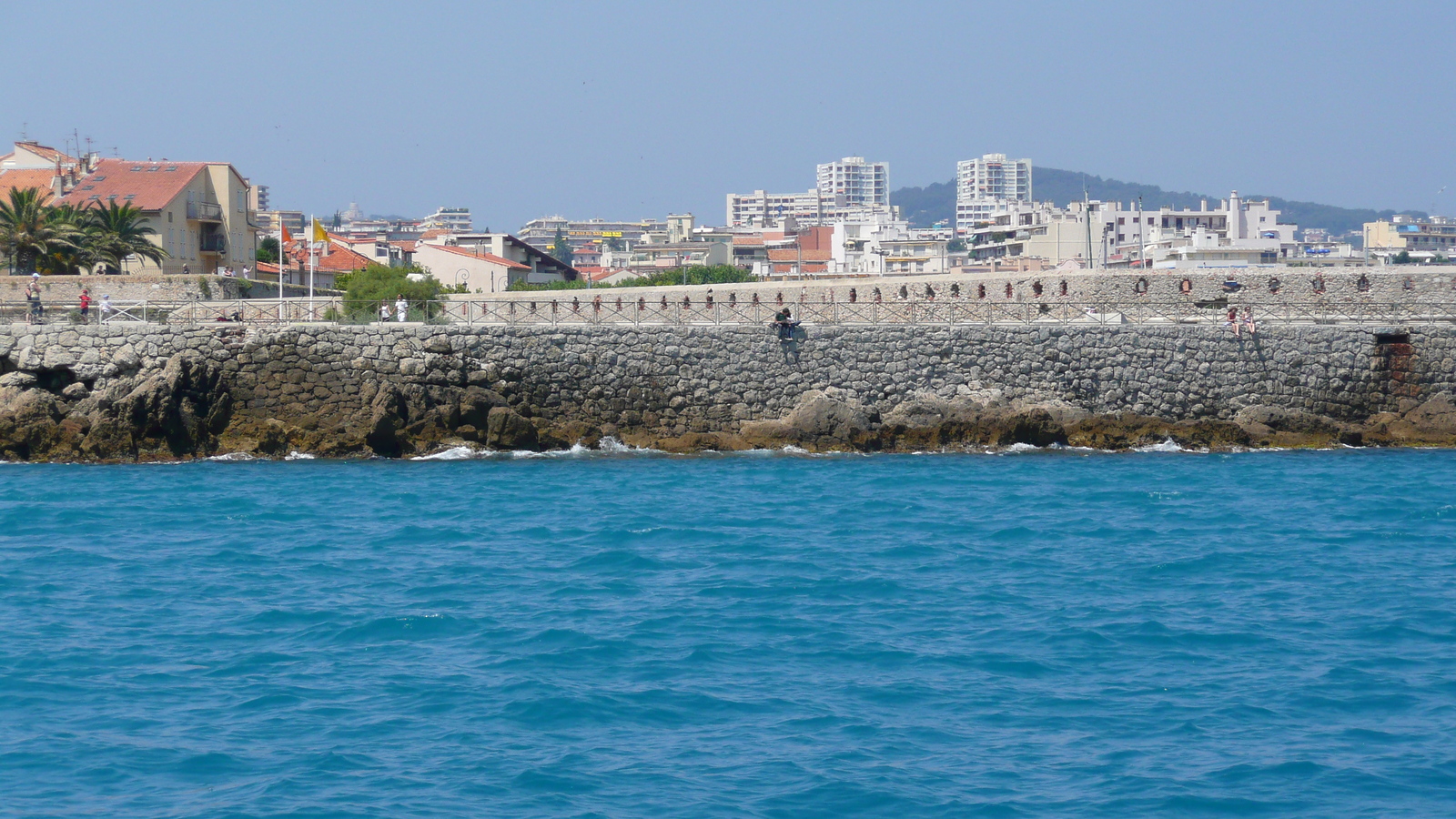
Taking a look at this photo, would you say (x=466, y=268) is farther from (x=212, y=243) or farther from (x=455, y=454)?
(x=455, y=454)

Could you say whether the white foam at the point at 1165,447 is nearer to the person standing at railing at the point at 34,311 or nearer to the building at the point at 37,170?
the person standing at railing at the point at 34,311

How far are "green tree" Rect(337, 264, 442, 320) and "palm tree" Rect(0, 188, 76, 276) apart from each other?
285 inches

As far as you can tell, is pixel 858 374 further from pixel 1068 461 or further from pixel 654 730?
pixel 654 730

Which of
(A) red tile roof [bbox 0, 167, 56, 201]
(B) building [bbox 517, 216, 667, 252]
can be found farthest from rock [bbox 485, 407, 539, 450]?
(B) building [bbox 517, 216, 667, 252]

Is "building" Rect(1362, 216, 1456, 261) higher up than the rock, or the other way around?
"building" Rect(1362, 216, 1456, 261)

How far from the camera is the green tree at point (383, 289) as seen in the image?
33.3 meters

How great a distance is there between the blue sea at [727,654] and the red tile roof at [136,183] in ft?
76.0

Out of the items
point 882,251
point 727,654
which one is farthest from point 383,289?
point 882,251

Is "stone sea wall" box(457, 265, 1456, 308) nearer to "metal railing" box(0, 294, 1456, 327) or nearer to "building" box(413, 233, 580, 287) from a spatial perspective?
"metal railing" box(0, 294, 1456, 327)

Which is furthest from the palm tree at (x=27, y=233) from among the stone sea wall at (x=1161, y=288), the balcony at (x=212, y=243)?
the stone sea wall at (x=1161, y=288)

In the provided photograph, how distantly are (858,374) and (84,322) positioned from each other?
15.5 m

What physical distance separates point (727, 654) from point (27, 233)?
30.2 metres

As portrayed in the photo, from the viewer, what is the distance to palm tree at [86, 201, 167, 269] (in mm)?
37125

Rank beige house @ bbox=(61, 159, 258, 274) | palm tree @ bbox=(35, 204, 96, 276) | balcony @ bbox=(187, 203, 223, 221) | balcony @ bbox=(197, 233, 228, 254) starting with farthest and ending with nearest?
balcony @ bbox=(197, 233, 228, 254) → balcony @ bbox=(187, 203, 223, 221) → beige house @ bbox=(61, 159, 258, 274) → palm tree @ bbox=(35, 204, 96, 276)
